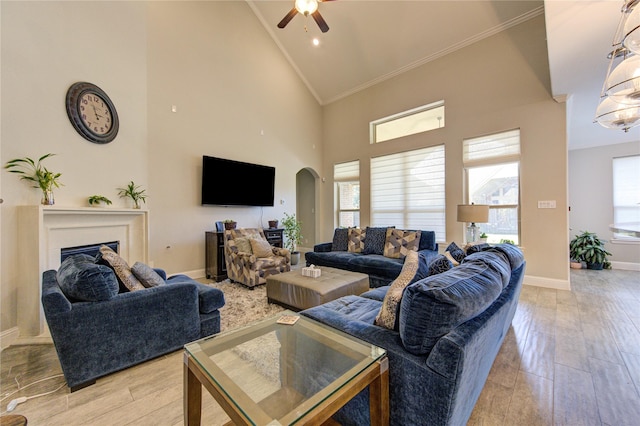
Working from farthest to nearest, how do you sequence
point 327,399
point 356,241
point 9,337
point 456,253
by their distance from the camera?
point 356,241 → point 9,337 → point 456,253 → point 327,399

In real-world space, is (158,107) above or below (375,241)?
above

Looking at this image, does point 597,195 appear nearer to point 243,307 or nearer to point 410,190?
point 410,190

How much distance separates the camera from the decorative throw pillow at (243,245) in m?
4.20

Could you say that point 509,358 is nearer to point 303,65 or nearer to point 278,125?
point 278,125

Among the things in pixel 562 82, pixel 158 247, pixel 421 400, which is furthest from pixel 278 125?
pixel 421 400

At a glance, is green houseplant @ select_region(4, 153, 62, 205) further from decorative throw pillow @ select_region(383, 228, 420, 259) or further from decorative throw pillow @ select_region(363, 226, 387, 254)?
decorative throw pillow @ select_region(383, 228, 420, 259)

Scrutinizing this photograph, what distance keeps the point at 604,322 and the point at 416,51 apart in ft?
16.4

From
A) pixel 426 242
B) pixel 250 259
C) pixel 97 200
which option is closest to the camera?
pixel 97 200

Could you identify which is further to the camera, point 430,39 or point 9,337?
point 430,39

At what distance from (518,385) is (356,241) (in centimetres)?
304

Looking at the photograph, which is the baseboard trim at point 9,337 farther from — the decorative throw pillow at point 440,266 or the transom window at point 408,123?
the transom window at point 408,123

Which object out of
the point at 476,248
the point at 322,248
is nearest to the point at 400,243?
the point at 322,248

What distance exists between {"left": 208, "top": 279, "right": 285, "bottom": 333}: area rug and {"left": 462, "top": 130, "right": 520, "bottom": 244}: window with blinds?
3884 millimetres

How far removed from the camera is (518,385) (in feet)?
5.65
